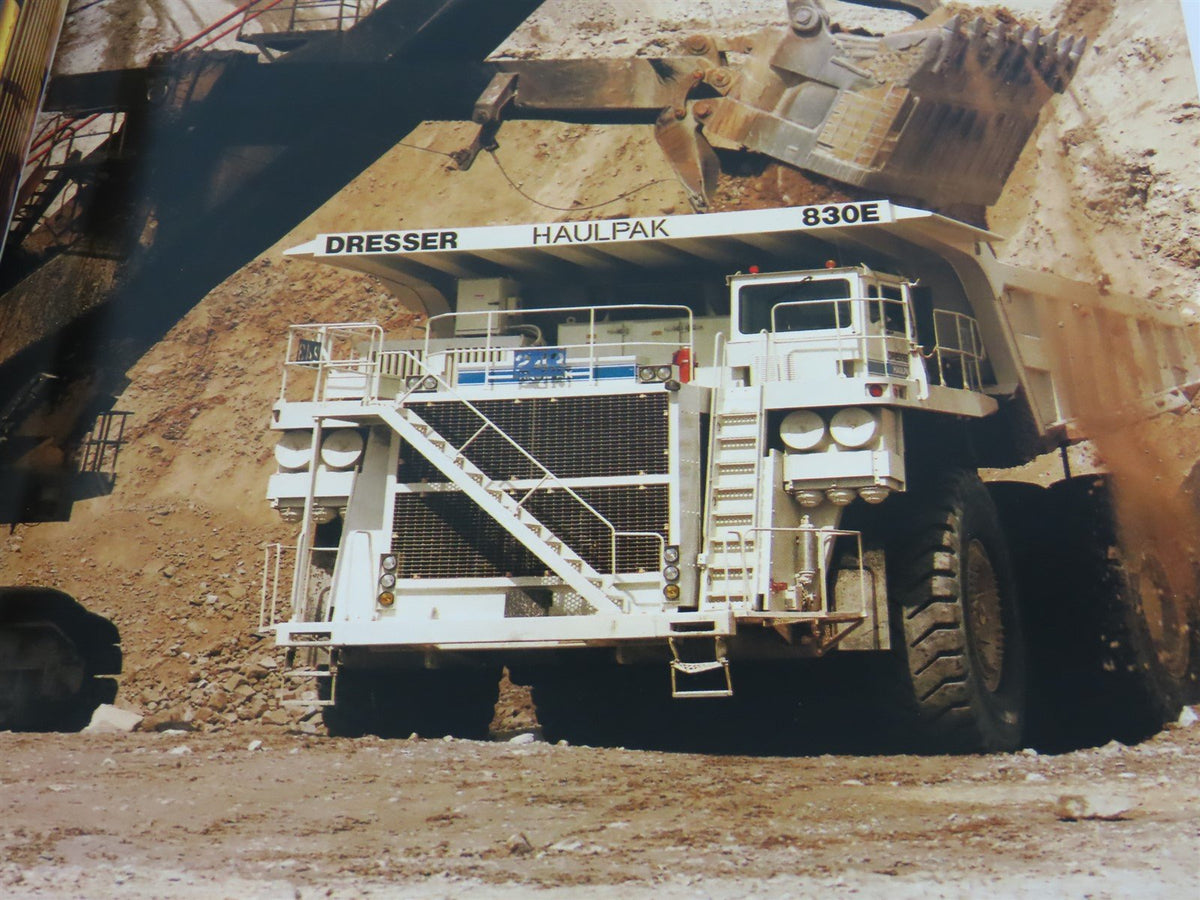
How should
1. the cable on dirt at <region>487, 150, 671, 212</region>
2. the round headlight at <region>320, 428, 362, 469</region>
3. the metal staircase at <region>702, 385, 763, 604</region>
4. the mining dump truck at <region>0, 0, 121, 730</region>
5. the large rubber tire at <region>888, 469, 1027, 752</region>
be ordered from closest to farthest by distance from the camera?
the metal staircase at <region>702, 385, 763, 604</region> → the large rubber tire at <region>888, 469, 1027, 752</region> → the round headlight at <region>320, 428, 362, 469</region> → the mining dump truck at <region>0, 0, 121, 730</region> → the cable on dirt at <region>487, 150, 671, 212</region>

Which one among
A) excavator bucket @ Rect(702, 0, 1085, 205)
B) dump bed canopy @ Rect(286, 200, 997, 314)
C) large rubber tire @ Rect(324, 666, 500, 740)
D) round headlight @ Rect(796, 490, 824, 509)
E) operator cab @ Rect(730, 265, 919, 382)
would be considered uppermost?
excavator bucket @ Rect(702, 0, 1085, 205)

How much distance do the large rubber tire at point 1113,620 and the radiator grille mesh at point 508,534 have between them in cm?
348

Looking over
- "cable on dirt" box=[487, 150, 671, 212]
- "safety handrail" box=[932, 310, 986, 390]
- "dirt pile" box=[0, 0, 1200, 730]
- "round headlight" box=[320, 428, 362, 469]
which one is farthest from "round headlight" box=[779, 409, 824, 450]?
"cable on dirt" box=[487, 150, 671, 212]

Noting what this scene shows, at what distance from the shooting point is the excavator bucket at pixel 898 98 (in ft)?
35.6

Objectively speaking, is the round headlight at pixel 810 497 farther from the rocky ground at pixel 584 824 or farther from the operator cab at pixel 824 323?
the rocky ground at pixel 584 824

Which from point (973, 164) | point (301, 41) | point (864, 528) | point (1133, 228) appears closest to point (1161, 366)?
point (1133, 228)

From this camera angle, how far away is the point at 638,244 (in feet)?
31.5

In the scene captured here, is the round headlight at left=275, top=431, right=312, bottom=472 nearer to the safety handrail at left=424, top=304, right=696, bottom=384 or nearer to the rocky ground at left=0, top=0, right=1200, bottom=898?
the safety handrail at left=424, top=304, right=696, bottom=384

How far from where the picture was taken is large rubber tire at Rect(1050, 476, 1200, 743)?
10156mm

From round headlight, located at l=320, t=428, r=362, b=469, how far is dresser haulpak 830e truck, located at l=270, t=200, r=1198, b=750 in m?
0.01

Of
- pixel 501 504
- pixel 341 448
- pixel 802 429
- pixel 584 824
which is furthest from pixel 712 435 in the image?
pixel 584 824

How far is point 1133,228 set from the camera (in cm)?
1084

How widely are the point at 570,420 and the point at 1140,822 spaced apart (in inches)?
148

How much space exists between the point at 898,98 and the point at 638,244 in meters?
2.52
